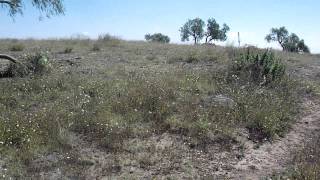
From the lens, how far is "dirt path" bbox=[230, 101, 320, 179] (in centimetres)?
853

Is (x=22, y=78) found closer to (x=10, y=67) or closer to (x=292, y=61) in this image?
(x=10, y=67)

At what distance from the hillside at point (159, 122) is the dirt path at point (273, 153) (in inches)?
0.7

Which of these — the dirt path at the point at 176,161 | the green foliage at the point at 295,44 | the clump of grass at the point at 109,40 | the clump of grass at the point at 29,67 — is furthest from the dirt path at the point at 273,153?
the green foliage at the point at 295,44

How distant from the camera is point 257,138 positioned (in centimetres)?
996

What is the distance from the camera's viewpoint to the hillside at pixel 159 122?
847cm

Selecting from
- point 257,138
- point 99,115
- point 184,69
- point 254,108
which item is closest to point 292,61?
point 184,69

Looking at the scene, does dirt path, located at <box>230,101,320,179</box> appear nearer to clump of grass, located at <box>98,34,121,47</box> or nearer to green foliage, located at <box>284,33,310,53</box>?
clump of grass, located at <box>98,34,121,47</box>

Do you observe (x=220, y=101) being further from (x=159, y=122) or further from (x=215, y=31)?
(x=215, y=31)

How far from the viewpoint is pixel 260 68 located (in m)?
13.7

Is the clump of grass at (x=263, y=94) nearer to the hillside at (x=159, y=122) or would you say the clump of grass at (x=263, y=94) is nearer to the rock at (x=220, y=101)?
the hillside at (x=159, y=122)

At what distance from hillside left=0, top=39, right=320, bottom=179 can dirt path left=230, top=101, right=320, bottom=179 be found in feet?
0.06

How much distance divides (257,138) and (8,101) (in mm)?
5438

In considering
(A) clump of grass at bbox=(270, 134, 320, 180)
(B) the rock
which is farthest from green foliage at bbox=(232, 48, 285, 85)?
(A) clump of grass at bbox=(270, 134, 320, 180)

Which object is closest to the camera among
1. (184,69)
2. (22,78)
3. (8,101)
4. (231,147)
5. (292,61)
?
(231,147)
